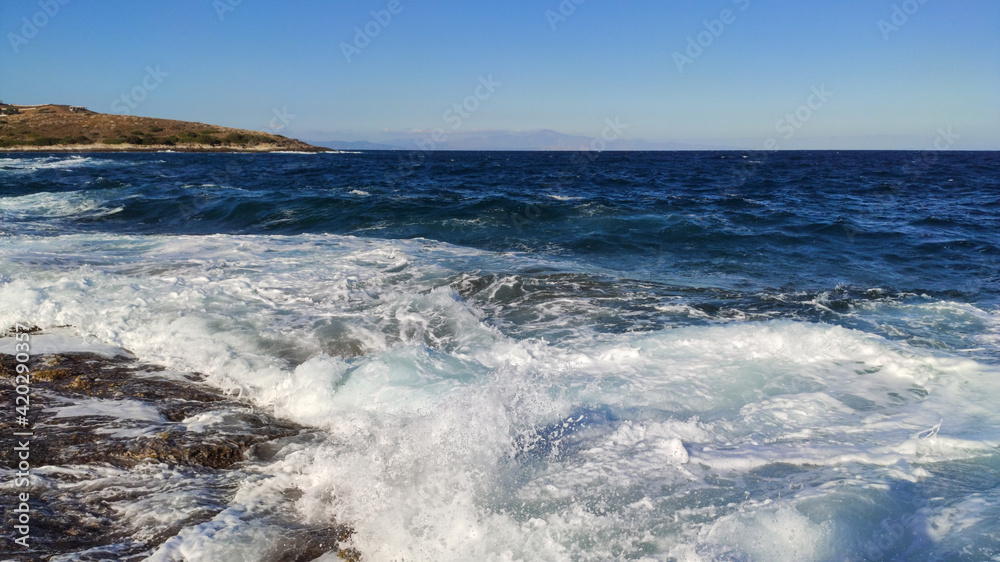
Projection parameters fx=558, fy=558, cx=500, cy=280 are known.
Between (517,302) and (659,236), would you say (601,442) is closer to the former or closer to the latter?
(517,302)

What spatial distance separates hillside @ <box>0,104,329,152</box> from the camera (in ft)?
222

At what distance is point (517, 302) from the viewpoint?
7938 millimetres

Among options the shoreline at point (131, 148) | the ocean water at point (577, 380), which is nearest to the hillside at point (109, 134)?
the shoreline at point (131, 148)

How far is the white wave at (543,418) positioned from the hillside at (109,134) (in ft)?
254

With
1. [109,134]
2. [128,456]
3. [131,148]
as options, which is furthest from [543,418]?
[109,134]

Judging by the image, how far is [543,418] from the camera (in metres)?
4.11

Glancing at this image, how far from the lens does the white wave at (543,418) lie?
288cm

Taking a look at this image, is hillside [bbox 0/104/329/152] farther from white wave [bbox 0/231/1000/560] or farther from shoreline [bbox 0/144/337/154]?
white wave [bbox 0/231/1000/560]

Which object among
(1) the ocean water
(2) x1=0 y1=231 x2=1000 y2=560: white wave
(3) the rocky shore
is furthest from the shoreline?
(3) the rocky shore

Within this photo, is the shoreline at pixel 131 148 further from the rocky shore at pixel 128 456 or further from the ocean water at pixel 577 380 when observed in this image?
the rocky shore at pixel 128 456

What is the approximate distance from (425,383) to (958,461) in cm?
379

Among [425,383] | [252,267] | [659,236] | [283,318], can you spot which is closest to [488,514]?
[425,383]

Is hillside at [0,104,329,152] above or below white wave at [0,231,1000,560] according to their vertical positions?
above

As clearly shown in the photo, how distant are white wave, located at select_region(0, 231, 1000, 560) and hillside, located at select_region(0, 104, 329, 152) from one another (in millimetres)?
77529
